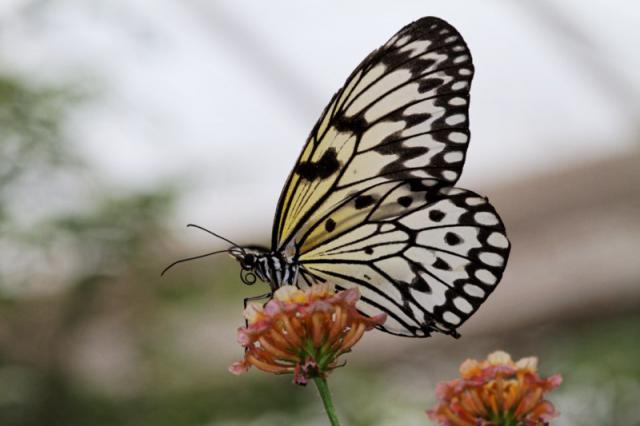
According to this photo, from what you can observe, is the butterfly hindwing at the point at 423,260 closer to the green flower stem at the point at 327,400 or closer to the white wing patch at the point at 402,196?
the white wing patch at the point at 402,196

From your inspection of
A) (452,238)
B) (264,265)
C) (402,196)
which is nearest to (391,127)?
(402,196)

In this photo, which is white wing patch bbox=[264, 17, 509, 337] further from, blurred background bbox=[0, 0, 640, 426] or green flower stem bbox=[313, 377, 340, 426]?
blurred background bbox=[0, 0, 640, 426]

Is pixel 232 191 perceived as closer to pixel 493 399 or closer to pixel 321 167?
pixel 321 167

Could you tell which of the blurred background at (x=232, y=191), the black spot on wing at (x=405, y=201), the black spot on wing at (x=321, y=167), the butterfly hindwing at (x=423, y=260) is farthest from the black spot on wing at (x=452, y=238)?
the blurred background at (x=232, y=191)

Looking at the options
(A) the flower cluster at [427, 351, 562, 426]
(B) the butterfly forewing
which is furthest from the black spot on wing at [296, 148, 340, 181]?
(A) the flower cluster at [427, 351, 562, 426]

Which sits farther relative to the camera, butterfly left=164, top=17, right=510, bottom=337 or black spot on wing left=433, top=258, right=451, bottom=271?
black spot on wing left=433, top=258, right=451, bottom=271

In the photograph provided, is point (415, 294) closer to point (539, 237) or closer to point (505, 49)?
point (505, 49)

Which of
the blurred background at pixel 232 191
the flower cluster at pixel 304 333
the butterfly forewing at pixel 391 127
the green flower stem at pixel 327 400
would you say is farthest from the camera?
the blurred background at pixel 232 191
